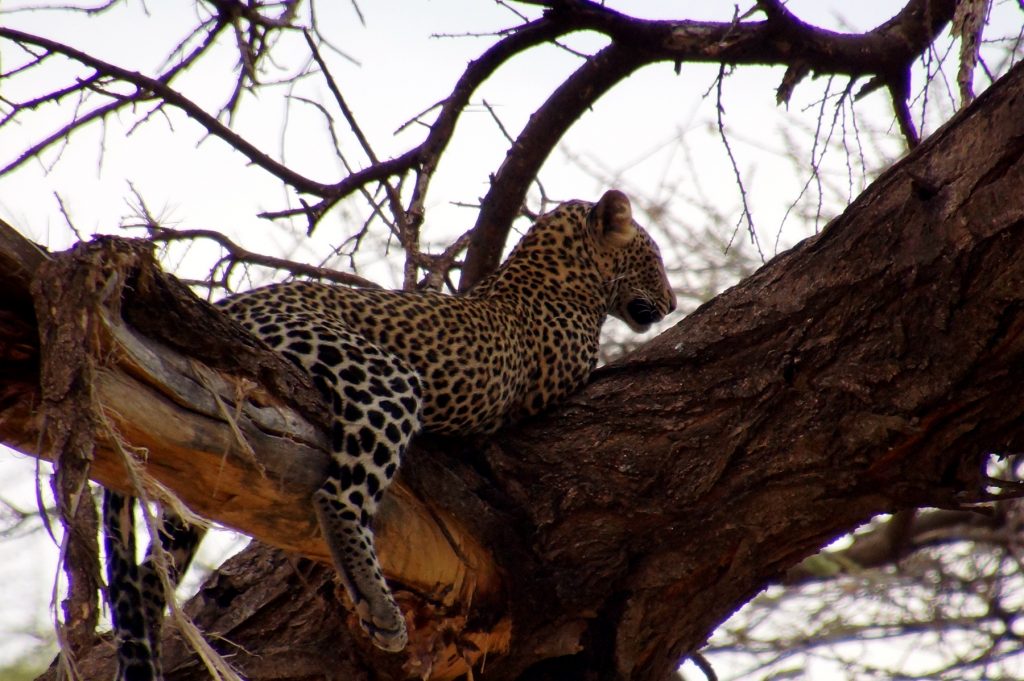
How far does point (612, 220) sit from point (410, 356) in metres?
2.03

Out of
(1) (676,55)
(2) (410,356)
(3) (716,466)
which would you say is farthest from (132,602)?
(1) (676,55)

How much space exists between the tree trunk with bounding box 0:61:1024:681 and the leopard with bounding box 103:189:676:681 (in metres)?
0.19

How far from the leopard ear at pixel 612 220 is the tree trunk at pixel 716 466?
167 centimetres

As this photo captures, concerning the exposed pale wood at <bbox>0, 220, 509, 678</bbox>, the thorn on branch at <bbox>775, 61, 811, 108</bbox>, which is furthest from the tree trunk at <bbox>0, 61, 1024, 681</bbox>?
the thorn on branch at <bbox>775, 61, 811, 108</bbox>

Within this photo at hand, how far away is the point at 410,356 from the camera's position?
471 centimetres

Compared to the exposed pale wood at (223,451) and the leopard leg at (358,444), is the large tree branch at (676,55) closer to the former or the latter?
the leopard leg at (358,444)

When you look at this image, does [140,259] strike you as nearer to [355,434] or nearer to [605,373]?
[355,434]

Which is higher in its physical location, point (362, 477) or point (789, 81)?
point (789, 81)

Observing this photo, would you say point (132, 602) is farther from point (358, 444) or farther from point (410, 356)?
point (410, 356)

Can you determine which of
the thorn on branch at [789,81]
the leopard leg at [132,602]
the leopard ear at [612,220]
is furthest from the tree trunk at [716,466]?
the leopard ear at [612,220]

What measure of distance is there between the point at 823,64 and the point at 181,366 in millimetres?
3450

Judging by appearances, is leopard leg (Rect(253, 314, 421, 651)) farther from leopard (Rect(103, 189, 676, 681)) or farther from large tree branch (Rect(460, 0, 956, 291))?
large tree branch (Rect(460, 0, 956, 291))

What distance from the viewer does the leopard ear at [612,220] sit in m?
6.32

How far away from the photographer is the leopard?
372cm
